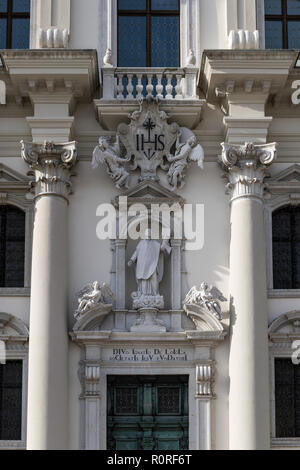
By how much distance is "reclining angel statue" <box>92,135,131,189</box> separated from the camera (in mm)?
25047

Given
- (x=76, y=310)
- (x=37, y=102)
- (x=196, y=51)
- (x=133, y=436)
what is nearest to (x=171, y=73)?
(x=196, y=51)

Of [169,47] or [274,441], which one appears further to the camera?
[169,47]

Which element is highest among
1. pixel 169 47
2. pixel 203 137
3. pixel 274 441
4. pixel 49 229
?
pixel 169 47

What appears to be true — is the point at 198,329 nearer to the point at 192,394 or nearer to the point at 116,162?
the point at 192,394

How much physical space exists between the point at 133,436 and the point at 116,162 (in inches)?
180

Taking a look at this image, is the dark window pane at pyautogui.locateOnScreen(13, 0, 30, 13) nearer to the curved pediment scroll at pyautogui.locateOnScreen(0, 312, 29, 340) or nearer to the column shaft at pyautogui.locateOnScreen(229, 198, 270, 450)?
the column shaft at pyautogui.locateOnScreen(229, 198, 270, 450)

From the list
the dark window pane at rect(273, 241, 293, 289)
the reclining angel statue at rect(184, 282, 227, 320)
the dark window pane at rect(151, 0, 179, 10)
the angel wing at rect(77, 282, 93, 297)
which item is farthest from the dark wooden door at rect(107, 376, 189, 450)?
the dark window pane at rect(151, 0, 179, 10)

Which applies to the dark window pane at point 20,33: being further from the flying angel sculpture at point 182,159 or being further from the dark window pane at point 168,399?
the dark window pane at point 168,399

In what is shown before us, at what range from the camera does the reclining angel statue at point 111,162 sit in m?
25.0

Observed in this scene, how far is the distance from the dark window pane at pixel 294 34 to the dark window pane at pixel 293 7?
0.18m

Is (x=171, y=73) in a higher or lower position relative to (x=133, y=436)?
higher

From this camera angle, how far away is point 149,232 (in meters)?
25.0

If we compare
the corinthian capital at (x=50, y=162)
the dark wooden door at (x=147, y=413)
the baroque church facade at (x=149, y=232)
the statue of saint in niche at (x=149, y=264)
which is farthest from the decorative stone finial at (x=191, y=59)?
the dark wooden door at (x=147, y=413)

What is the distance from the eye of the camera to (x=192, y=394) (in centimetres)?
2423
